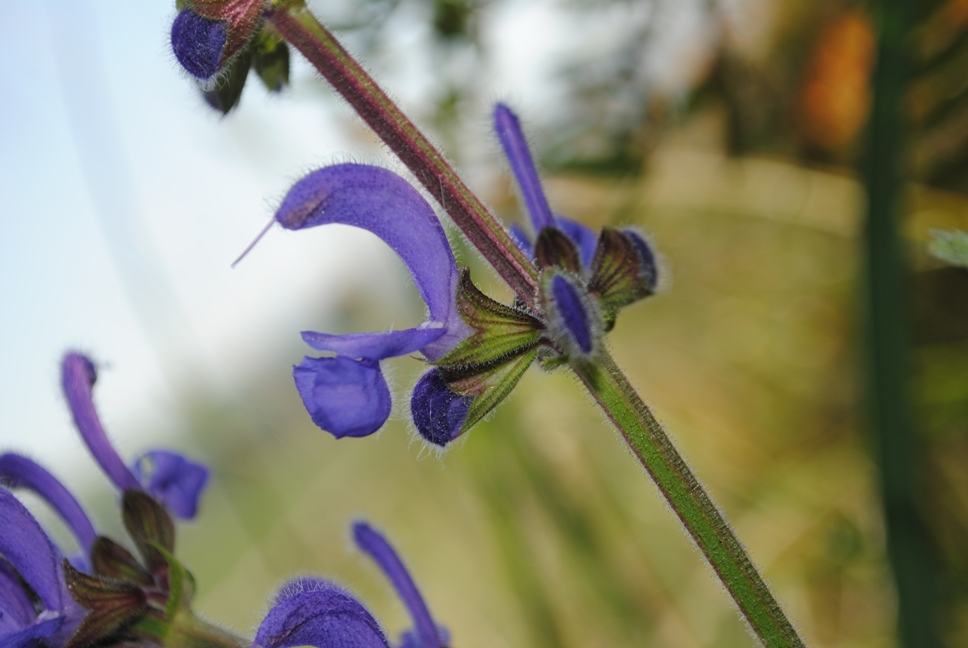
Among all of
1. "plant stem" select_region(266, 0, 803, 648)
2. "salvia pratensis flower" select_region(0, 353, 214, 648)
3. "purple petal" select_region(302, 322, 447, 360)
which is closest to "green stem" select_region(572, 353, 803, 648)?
"plant stem" select_region(266, 0, 803, 648)

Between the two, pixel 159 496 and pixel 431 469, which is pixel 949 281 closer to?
pixel 431 469

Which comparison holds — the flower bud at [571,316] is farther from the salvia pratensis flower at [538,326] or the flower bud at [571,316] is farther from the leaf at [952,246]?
the leaf at [952,246]

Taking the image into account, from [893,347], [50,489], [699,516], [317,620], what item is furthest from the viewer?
[893,347]

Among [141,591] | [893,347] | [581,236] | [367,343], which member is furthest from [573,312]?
[893,347]

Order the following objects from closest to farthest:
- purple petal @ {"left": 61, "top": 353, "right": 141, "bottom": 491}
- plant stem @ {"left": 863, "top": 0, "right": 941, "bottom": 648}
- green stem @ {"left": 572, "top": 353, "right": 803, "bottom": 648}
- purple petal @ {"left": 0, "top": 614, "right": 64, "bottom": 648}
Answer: green stem @ {"left": 572, "top": 353, "right": 803, "bottom": 648} → purple petal @ {"left": 0, "top": 614, "right": 64, "bottom": 648} → purple petal @ {"left": 61, "top": 353, "right": 141, "bottom": 491} → plant stem @ {"left": 863, "top": 0, "right": 941, "bottom": 648}

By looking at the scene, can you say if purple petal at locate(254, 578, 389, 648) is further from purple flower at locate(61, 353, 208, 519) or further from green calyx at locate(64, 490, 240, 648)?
purple flower at locate(61, 353, 208, 519)

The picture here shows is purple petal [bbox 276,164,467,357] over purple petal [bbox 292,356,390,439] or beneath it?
over

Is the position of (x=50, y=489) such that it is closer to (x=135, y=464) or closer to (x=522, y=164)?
(x=135, y=464)

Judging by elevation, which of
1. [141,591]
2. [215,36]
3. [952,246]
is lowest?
[952,246]
